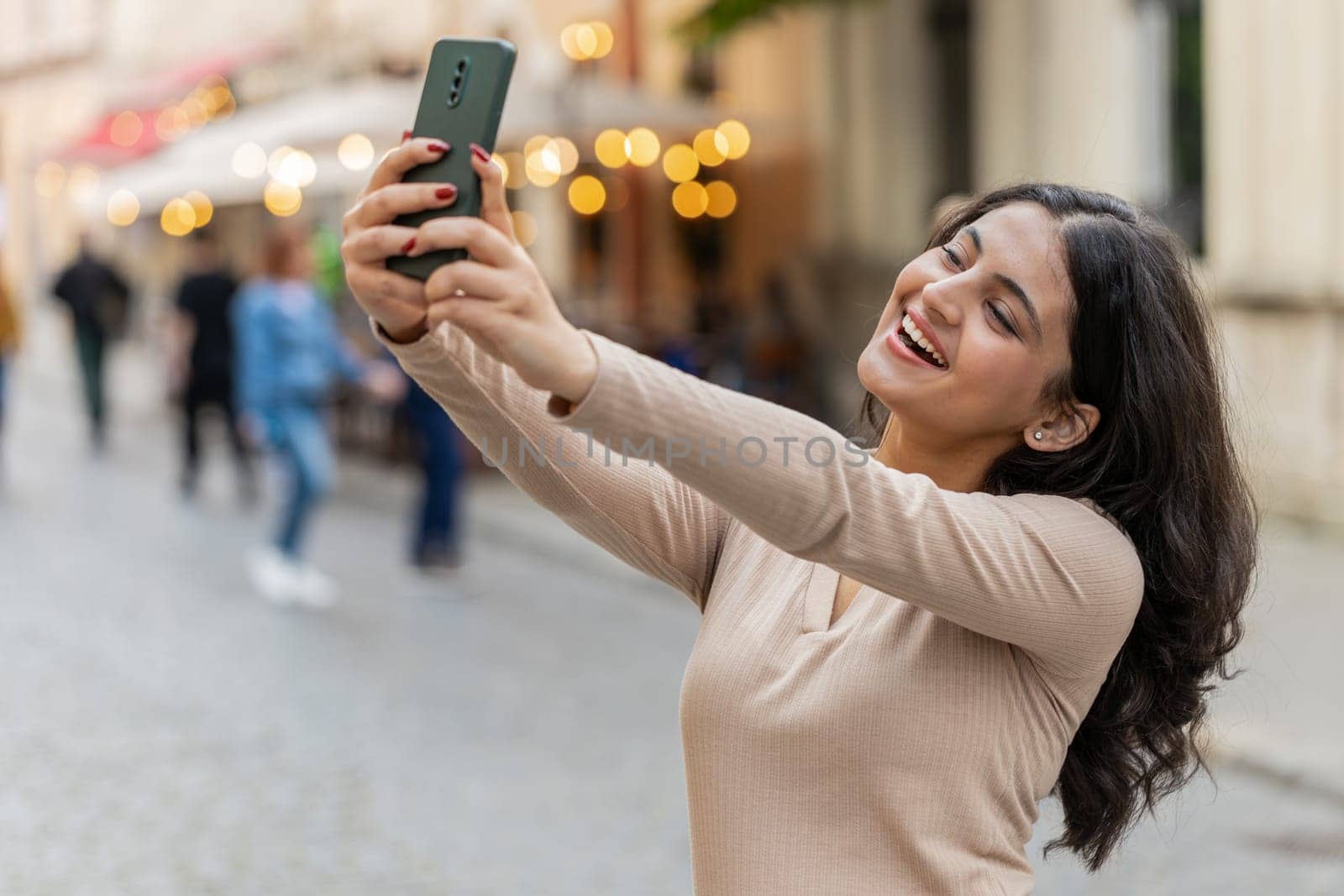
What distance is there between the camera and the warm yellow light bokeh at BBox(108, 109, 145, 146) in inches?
1089

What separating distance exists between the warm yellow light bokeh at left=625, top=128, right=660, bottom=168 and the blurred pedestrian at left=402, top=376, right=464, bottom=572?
579 centimetres

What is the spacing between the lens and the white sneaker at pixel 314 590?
8.82 m

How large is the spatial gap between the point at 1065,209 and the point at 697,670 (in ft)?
2.09

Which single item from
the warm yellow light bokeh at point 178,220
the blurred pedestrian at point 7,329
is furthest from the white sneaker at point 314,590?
the warm yellow light bokeh at point 178,220

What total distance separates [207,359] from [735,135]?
17.5 ft

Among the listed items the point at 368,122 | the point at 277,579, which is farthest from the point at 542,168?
the point at 277,579

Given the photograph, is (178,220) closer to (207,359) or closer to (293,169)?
(293,169)

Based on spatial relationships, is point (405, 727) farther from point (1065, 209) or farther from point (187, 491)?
point (187, 491)

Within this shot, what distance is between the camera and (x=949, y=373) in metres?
1.76

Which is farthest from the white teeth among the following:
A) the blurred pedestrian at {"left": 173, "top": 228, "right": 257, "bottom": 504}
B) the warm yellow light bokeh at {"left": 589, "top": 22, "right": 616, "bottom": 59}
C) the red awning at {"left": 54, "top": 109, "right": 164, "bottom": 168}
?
the red awning at {"left": 54, "top": 109, "right": 164, "bottom": 168}

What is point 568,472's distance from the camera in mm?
1846

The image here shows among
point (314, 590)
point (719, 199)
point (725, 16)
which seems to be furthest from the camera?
point (719, 199)

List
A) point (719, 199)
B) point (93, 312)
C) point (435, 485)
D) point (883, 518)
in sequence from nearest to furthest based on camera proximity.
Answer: point (883, 518) < point (435, 485) < point (93, 312) < point (719, 199)

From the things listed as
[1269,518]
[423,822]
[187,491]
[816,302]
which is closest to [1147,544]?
[423,822]
